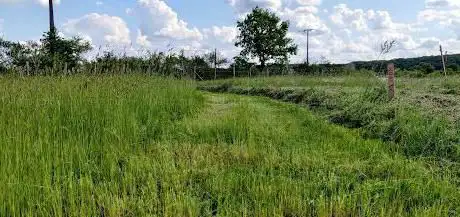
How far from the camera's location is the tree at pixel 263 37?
58.3 meters

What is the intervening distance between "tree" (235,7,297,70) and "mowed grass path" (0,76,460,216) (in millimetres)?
51088

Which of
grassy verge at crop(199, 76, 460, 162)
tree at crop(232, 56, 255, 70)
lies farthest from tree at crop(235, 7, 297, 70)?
grassy verge at crop(199, 76, 460, 162)

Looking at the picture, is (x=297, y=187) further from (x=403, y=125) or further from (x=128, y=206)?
(x=403, y=125)

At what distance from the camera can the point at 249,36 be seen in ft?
195

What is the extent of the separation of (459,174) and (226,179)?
2519 millimetres

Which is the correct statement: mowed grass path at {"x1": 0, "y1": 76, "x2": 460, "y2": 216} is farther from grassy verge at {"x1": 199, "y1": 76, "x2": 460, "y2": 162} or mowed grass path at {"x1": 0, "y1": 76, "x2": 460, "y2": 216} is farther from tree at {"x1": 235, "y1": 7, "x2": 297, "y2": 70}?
tree at {"x1": 235, "y1": 7, "x2": 297, "y2": 70}

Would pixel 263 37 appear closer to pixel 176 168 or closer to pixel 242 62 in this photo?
pixel 242 62

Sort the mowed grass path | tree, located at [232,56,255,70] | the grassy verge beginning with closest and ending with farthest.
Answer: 1. the mowed grass path
2. the grassy verge
3. tree, located at [232,56,255,70]

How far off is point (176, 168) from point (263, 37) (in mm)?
54306

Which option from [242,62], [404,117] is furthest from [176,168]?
[242,62]

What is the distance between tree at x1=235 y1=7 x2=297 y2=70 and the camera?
58.3 meters

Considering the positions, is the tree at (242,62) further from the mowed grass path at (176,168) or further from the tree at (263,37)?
the mowed grass path at (176,168)

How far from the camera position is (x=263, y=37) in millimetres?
58312

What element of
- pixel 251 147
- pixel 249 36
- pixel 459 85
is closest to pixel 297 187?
pixel 251 147
